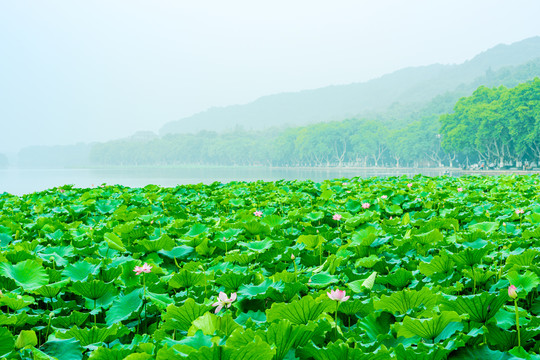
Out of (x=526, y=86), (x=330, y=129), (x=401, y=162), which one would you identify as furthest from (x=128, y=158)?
(x=526, y=86)

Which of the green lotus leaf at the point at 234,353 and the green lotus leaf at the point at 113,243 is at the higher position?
the green lotus leaf at the point at 234,353

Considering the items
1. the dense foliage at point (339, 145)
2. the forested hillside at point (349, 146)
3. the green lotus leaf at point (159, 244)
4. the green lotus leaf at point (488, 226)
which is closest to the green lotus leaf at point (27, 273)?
the green lotus leaf at point (159, 244)

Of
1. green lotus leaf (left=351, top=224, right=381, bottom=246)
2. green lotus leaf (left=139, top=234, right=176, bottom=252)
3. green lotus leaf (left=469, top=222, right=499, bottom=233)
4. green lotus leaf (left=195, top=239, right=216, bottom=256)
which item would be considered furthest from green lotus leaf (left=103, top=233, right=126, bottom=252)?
green lotus leaf (left=469, top=222, right=499, bottom=233)

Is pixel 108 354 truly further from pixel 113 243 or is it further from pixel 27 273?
pixel 113 243

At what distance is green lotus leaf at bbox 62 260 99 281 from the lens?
2.10 m

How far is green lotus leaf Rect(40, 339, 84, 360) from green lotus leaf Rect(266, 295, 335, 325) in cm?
67

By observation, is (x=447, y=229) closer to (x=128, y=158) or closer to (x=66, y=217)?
(x=66, y=217)

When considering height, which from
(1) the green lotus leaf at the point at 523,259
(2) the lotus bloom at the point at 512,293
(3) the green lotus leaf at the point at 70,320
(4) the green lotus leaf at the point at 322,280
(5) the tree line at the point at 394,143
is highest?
(5) the tree line at the point at 394,143

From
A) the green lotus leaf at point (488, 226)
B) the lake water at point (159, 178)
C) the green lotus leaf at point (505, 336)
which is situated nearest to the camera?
the green lotus leaf at point (505, 336)

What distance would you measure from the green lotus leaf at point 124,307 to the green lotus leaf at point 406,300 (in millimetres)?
988

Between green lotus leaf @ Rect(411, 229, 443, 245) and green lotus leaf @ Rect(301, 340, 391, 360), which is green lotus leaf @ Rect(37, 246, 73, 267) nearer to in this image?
green lotus leaf @ Rect(301, 340, 391, 360)

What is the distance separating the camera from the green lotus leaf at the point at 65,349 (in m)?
1.42

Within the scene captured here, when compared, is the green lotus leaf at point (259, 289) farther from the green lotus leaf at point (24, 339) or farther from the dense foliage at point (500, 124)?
the dense foliage at point (500, 124)

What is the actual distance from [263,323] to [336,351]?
481 mm
